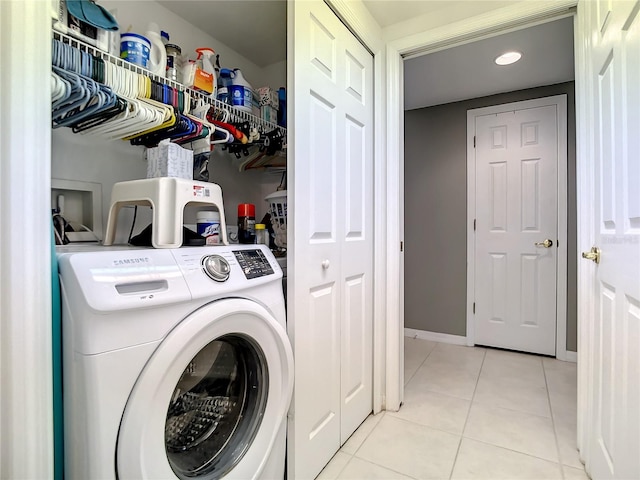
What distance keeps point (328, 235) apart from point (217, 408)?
75cm

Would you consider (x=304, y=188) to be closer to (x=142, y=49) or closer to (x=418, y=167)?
(x=142, y=49)

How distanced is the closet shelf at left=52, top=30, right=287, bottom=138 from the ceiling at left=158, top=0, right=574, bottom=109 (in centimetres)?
55

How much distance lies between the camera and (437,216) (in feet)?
10.1

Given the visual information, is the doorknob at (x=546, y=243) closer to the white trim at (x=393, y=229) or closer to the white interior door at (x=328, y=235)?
the white trim at (x=393, y=229)

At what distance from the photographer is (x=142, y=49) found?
45.5 inches

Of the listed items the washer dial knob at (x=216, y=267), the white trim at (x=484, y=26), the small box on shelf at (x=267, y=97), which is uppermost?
the white trim at (x=484, y=26)

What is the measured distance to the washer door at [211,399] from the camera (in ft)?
2.37

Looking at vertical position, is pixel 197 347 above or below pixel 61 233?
below

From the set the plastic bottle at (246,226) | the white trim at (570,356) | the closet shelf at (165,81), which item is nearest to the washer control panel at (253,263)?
the plastic bottle at (246,226)

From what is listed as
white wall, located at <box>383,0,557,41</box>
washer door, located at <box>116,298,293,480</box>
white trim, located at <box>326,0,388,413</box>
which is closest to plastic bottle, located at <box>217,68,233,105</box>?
white trim, located at <box>326,0,388,413</box>

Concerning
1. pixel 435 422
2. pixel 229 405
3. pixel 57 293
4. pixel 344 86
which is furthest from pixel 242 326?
pixel 435 422

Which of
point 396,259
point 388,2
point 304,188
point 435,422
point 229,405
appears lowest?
point 435,422

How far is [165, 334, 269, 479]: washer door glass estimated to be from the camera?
0.92 meters

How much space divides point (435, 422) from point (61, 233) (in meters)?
1.90
